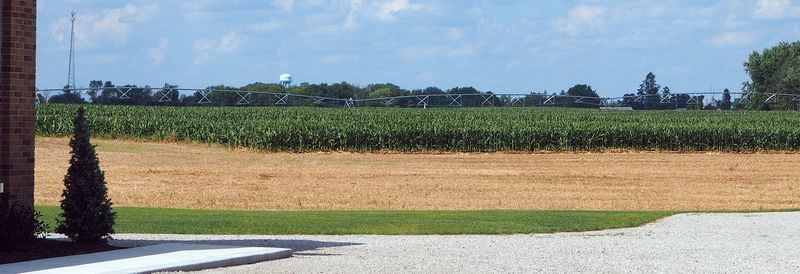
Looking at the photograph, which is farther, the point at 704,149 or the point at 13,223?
the point at 704,149

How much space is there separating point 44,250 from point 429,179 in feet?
67.7

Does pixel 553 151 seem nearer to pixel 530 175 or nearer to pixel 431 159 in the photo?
pixel 431 159

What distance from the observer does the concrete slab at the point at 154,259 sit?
13.8 meters

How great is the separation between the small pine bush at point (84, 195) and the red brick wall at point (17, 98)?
25.2 inches

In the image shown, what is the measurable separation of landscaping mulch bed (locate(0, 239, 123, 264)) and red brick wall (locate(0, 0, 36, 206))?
0.80m

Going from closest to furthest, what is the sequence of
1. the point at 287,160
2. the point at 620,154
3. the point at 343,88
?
the point at 287,160 → the point at 620,154 → the point at 343,88

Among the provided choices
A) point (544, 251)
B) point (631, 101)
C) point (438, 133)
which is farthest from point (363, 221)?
point (631, 101)

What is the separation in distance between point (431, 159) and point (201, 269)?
95.5 ft

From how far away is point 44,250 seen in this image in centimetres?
1540

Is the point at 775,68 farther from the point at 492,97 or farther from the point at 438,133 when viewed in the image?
the point at 438,133

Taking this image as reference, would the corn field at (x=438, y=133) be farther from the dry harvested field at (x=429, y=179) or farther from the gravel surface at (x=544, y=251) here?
the gravel surface at (x=544, y=251)

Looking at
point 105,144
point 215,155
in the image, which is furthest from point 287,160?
point 105,144

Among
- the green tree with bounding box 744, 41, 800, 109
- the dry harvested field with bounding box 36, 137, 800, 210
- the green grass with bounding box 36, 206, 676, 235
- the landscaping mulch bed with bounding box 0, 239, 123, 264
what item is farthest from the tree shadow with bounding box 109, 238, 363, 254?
the green tree with bounding box 744, 41, 800, 109

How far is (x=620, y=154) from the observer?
46.8 m
